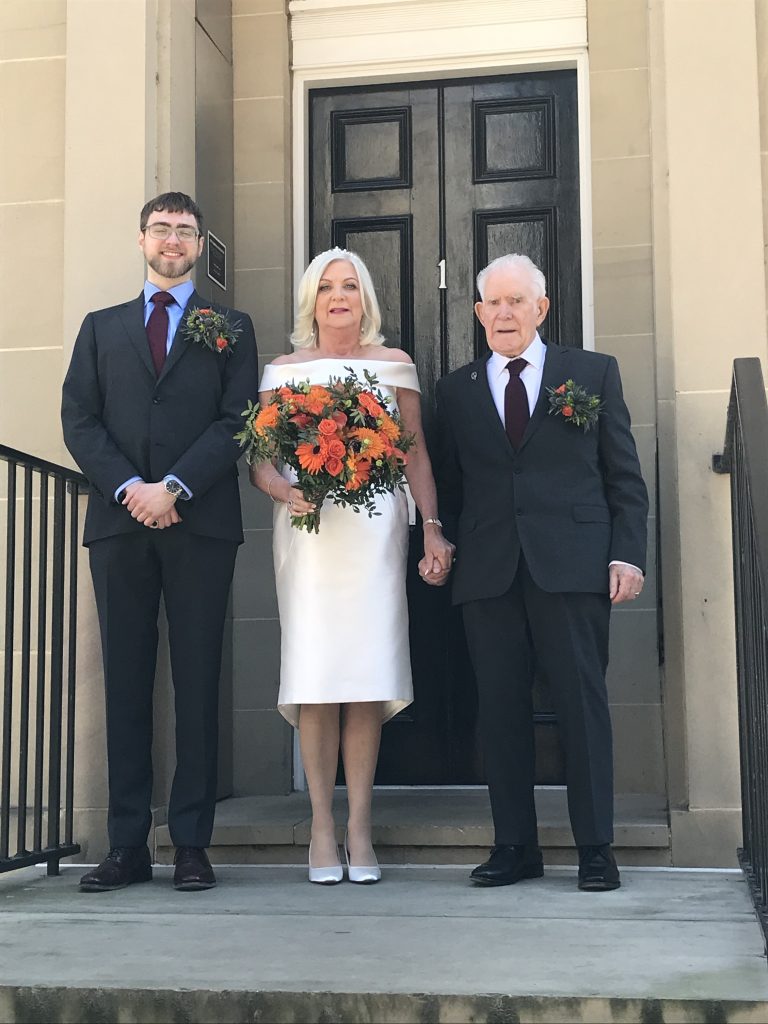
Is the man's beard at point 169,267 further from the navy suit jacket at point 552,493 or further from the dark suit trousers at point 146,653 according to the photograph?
the navy suit jacket at point 552,493

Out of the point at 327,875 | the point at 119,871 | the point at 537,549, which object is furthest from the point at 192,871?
the point at 537,549

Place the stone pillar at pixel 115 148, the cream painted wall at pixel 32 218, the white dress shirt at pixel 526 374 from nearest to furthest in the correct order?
the white dress shirt at pixel 526 374 → the stone pillar at pixel 115 148 → the cream painted wall at pixel 32 218

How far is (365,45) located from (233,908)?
3.43 meters

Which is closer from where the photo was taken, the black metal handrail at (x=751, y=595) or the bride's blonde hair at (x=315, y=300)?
the black metal handrail at (x=751, y=595)

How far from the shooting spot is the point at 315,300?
4.19 m

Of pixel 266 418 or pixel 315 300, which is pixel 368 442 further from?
pixel 315 300

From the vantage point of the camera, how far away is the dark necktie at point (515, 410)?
13.0 feet

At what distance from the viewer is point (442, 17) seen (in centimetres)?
532

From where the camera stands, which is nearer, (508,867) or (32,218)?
(508,867)

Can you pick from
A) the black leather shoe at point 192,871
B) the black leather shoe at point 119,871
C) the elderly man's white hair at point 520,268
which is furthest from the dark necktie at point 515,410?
the black leather shoe at point 119,871

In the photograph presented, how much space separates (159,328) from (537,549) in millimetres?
1316

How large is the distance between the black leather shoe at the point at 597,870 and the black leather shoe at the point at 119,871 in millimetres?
1252

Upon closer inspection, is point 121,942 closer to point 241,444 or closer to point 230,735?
point 241,444

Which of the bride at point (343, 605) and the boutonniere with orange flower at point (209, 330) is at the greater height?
the boutonniere with orange flower at point (209, 330)
